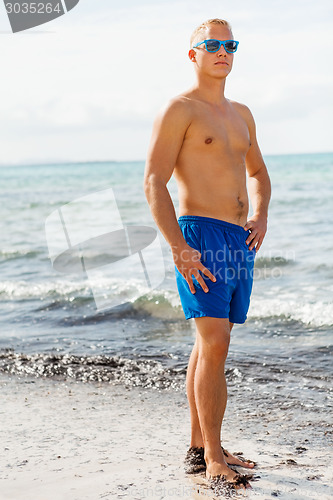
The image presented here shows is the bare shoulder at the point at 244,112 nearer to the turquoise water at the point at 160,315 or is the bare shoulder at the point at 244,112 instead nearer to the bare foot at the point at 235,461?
the bare foot at the point at 235,461

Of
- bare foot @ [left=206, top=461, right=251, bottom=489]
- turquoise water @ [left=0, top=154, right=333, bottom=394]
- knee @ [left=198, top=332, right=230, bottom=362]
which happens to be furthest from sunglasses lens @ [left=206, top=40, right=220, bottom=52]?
turquoise water @ [left=0, top=154, right=333, bottom=394]

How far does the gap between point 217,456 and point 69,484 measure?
70cm

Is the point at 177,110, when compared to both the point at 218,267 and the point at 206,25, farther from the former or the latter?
the point at 218,267

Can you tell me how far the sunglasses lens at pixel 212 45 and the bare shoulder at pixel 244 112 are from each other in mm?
337

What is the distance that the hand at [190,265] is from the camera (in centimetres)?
288

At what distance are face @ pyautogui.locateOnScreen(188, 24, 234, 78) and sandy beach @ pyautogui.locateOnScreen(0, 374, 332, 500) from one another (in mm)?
1928

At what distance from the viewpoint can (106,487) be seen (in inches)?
115

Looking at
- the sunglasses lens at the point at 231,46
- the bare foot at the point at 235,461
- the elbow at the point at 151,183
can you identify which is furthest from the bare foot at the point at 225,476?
the sunglasses lens at the point at 231,46

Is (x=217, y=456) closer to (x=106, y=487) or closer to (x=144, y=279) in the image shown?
(x=106, y=487)

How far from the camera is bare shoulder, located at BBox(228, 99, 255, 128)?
3.27 m

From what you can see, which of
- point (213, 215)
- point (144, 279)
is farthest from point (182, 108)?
point (144, 279)

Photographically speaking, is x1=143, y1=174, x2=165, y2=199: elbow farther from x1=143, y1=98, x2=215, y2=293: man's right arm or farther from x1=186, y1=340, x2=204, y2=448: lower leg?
x1=186, y1=340, x2=204, y2=448: lower leg

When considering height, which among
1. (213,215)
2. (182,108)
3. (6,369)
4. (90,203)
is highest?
(182,108)

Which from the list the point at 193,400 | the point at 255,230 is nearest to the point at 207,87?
the point at 255,230
